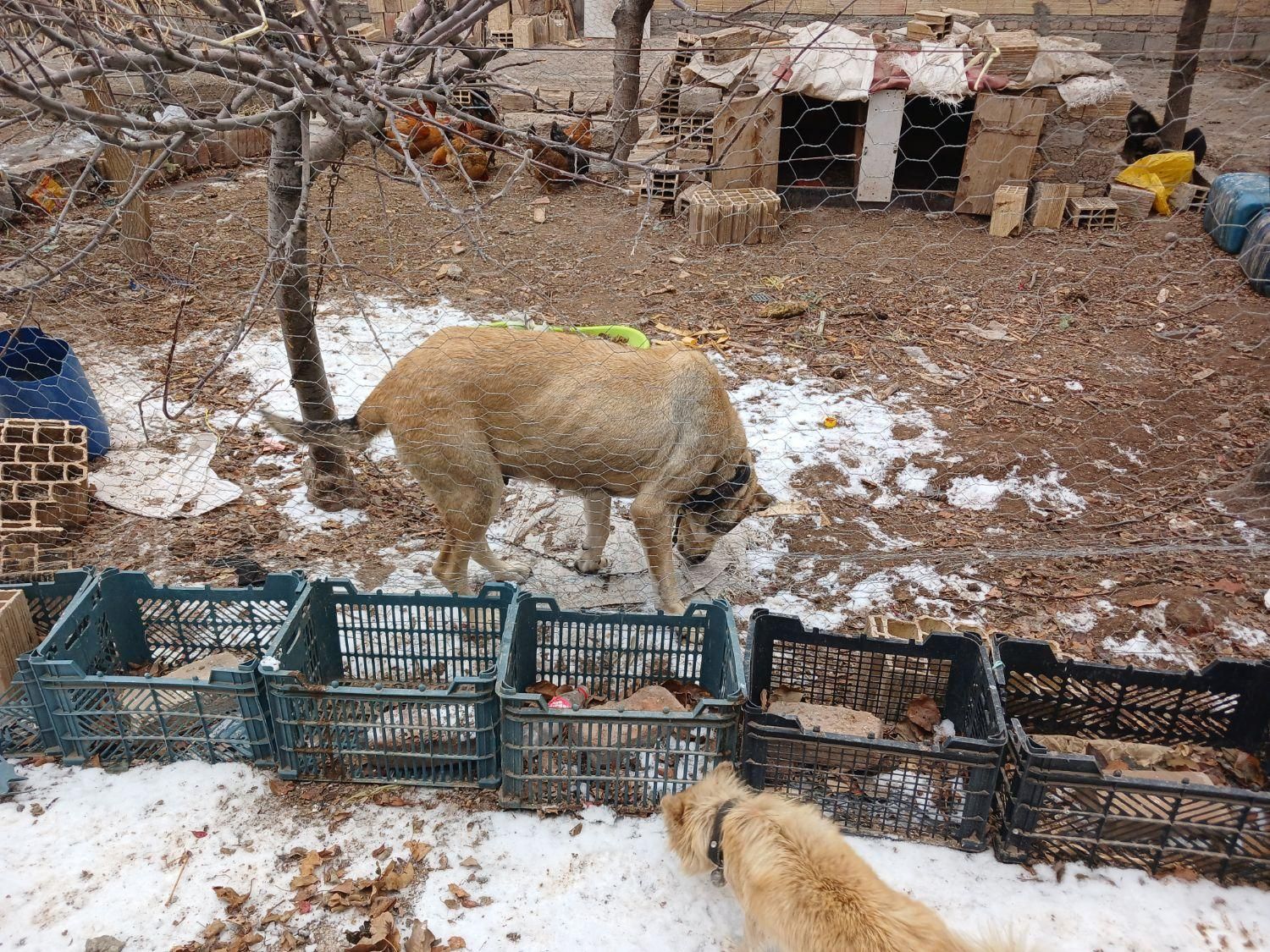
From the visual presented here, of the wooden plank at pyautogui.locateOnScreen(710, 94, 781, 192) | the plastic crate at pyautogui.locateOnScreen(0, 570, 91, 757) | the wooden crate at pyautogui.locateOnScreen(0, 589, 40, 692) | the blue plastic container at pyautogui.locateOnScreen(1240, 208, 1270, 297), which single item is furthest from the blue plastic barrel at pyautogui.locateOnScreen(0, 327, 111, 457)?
the blue plastic container at pyautogui.locateOnScreen(1240, 208, 1270, 297)

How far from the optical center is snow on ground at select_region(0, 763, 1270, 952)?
9.62ft

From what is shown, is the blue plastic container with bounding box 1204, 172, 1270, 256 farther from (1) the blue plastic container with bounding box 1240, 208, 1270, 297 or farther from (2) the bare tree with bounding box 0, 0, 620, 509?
(2) the bare tree with bounding box 0, 0, 620, 509

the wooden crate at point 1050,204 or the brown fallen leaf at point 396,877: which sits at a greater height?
the wooden crate at point 1050,204

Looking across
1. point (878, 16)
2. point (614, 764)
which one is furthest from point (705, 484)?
point (878, 16)

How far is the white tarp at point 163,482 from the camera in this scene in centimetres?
515

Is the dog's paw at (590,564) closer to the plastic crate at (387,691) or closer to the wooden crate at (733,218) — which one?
the plastic crate at (387,691)

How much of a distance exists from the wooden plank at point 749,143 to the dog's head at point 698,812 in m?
7.39

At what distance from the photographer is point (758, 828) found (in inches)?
105

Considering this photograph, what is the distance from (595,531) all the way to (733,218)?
5.34 m

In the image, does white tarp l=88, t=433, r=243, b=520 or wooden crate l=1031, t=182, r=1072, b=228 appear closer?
white tarp l=88, t=433, r=243, b=520

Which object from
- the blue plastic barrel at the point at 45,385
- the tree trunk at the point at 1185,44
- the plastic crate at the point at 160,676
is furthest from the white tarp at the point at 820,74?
the plastic crate at the point at 160,676

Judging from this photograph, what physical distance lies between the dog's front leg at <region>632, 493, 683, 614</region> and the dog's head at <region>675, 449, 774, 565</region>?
205 mm

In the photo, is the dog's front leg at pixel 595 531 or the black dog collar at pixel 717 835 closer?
the black dog collar at pixel 717 835

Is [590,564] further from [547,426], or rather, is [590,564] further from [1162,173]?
[1162,173]
